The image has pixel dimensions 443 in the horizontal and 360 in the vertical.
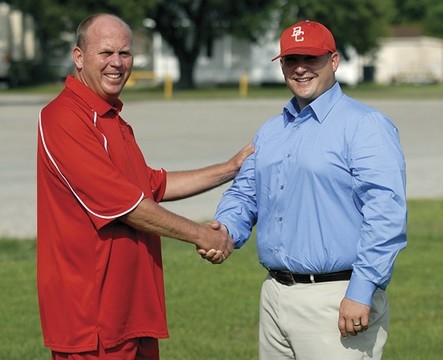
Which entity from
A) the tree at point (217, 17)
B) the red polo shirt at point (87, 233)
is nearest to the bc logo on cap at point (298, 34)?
the red polo shirt at point (87, 233)

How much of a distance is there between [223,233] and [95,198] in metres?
0.72

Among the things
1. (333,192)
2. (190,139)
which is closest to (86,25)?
(333,192)

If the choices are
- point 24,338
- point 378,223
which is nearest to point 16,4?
point 24,338

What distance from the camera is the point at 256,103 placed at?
1620 inches

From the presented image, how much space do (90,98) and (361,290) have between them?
1396mm

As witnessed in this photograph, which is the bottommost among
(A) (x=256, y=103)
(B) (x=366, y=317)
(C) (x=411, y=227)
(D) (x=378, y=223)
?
(A) (x=256, y=103)

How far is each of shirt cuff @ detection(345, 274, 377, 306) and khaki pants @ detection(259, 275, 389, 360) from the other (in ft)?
0.62

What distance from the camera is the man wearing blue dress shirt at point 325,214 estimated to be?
467cm

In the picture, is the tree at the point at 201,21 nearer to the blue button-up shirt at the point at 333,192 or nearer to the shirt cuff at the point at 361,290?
the blue button-up shirt at the point at 333,192

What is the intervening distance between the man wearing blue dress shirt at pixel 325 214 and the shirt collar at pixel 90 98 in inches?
28.5

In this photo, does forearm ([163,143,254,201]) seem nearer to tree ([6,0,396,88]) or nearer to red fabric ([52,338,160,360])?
red fabric ([52,338,160,360])

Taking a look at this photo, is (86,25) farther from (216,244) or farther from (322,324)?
(322,324)

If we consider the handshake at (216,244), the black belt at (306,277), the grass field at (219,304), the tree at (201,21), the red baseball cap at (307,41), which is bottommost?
the tree at (201,21)

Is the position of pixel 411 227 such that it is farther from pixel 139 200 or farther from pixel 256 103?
pixel 256 103
